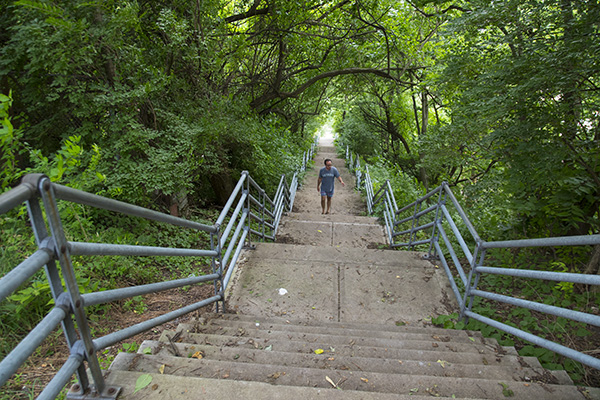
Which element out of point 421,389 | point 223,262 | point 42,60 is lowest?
point 421,389

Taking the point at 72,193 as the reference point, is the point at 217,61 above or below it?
above

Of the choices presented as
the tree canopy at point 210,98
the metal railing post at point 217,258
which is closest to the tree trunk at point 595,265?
the tree canopy at point 210,98

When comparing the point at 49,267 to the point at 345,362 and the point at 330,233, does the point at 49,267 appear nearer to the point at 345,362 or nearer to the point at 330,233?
the point at 345,362

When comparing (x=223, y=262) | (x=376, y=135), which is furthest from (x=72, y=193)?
(x=376, y=135)

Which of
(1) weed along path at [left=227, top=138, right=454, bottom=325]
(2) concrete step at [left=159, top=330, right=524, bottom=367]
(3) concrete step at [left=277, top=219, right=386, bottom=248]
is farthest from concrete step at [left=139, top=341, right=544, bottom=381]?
(3) concrete step at [left=277, top=219, right=386, bottom=248]

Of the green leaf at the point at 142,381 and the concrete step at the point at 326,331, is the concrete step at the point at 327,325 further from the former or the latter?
the green leaf at the point at 142,381

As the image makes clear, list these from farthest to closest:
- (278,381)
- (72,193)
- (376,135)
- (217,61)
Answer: (376,135) < (217,61) < (278,381) < (72,193)

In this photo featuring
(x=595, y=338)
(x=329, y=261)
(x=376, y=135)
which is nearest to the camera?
(x=595, y=338)

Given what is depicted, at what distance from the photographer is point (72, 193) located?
1.29 m

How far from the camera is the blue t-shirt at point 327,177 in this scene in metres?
8.27

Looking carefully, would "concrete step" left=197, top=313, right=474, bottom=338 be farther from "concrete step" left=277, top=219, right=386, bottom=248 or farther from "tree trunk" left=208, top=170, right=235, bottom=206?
"tree trunk" left=208, top=170, right=235, bottom=206

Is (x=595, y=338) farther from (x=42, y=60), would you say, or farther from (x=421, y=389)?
(x=42, y=60)

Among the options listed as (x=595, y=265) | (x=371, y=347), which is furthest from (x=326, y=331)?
(x=595, y=265)

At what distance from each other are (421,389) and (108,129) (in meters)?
4.83
